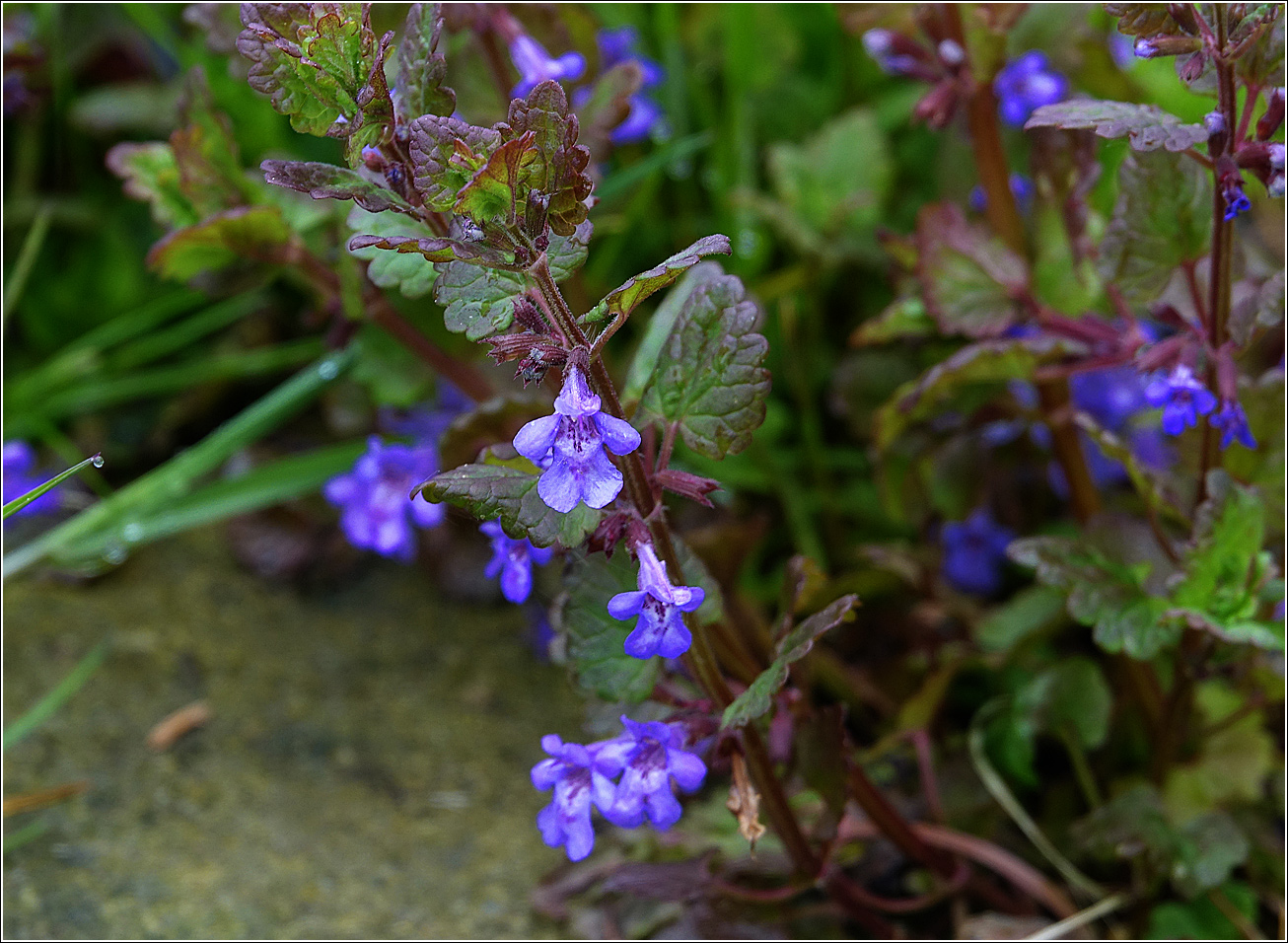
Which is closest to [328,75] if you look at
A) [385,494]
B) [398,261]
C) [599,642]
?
[398,261]

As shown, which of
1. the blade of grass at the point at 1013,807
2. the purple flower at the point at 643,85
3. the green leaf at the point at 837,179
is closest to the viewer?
the blade of grass at the point at 1013,807

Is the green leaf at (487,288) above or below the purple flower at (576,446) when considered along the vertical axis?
above

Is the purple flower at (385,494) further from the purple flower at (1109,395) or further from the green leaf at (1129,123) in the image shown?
the purple flower at (1109,395)

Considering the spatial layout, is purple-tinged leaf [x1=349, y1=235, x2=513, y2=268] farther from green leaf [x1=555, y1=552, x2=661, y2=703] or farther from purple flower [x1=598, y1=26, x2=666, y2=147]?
purple flower [x1=598, y1=26, x2=666, y2=147]

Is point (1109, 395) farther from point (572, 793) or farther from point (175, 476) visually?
point (175, 476)

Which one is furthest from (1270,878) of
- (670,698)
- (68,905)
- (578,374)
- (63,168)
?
(63,168)

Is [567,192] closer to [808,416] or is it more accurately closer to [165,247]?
[165,247]

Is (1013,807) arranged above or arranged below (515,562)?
below

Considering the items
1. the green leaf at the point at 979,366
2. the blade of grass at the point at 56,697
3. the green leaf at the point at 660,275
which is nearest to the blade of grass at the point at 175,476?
the blade of grass at the point at 56,697
